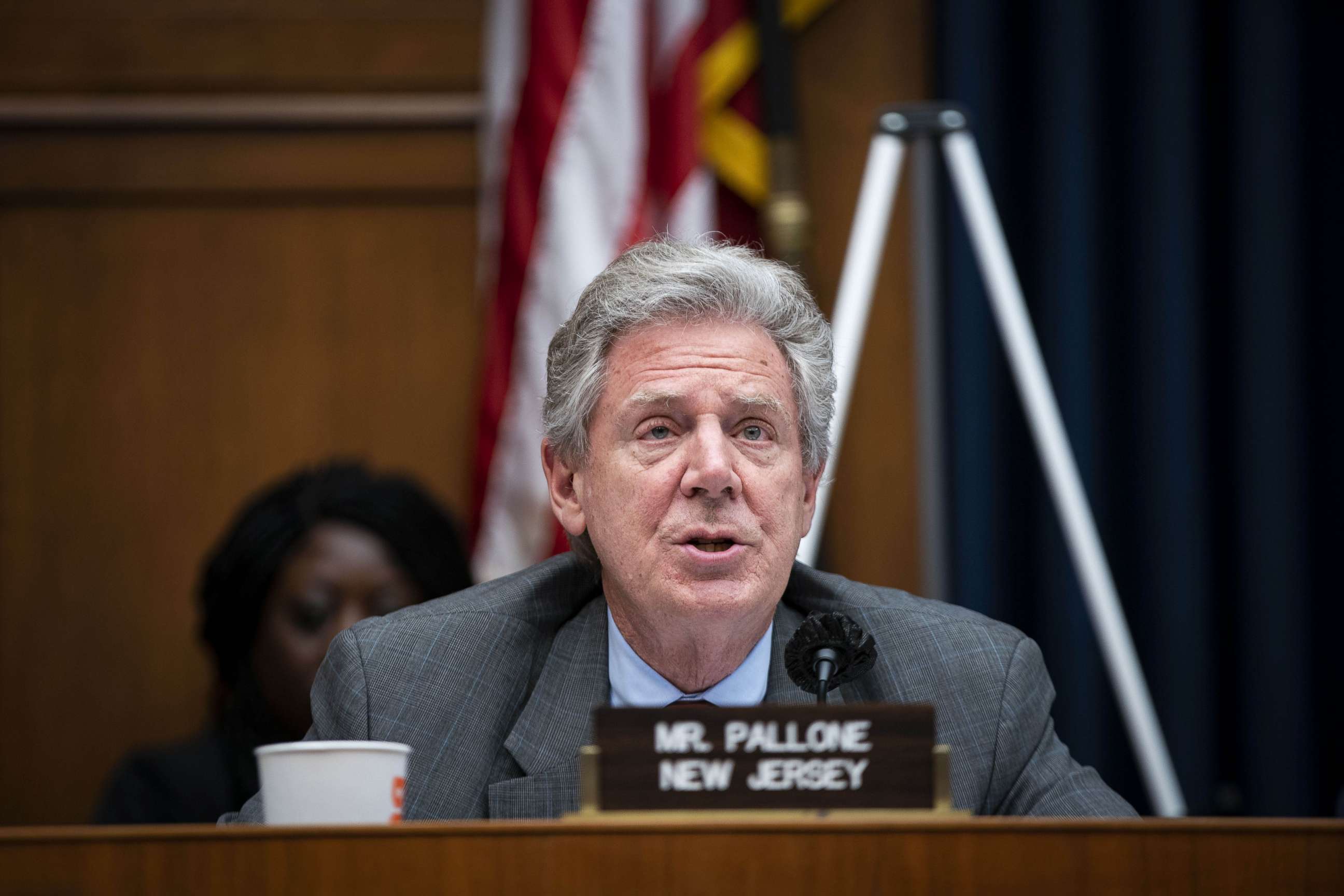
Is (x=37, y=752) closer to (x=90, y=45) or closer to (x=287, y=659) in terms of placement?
(x=287, y=659)

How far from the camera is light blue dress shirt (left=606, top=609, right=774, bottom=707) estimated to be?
1.96 m

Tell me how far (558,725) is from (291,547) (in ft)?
4.25

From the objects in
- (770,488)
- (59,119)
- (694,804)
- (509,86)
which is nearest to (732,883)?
(694,804)

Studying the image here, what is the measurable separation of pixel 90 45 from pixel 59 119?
19 cm

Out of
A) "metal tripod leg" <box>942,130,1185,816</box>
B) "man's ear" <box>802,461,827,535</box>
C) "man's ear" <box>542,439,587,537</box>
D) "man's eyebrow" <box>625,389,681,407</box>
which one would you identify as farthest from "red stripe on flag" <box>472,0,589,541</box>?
"man's eyebrow" <box>625,389,681,407</box>

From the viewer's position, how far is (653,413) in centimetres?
190

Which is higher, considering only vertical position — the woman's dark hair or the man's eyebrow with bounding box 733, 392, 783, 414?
the man's eyebrow with bounding box 733, 392, 783, 414

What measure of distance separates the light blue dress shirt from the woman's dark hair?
1.07m

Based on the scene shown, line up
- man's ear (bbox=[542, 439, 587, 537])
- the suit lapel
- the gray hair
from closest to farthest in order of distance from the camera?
the suit lapel → the gray hair → man's ear (bbox=[542, 439, 587, 537])

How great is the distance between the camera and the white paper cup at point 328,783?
130cm

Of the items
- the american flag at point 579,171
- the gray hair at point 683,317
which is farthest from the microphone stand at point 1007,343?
the gray hair at point 683,317

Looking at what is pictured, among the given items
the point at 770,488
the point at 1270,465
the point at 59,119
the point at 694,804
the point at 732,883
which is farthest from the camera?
the point at 59,119

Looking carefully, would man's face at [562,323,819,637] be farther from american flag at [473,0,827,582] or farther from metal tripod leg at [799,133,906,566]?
american flag at [473,0,827,582]

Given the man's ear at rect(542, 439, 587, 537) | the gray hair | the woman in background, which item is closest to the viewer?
the gray hair
